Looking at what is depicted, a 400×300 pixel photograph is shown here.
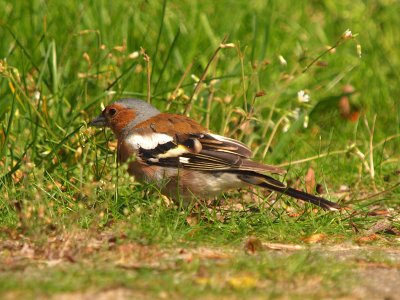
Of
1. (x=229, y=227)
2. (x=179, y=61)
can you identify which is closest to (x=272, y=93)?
(x=179, y=61)

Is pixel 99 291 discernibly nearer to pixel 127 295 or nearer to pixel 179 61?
pixel 127 295

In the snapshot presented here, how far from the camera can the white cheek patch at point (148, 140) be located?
5996mm

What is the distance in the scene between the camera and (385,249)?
4.96 meters

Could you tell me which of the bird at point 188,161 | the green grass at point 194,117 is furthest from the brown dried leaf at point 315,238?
the bird at point 188,161

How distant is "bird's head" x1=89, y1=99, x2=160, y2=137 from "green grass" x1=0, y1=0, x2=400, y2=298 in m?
0.14

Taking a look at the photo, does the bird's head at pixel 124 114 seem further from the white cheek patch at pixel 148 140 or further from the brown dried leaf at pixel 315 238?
the brown dried leaf at pixel 315 238

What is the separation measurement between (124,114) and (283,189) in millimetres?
1404

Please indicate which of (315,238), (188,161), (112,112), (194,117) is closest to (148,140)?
(188,161)

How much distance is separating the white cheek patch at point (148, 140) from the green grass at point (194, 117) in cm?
24

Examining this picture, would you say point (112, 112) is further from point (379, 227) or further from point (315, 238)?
point (379, 227)

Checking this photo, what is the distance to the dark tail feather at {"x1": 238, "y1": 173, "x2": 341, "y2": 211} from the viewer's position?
5.36 metres

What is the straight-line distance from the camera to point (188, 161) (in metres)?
5.86

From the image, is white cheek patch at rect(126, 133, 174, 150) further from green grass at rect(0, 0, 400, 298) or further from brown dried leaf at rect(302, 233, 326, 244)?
brown dried leaf at rect(302, 233, 326, 244)

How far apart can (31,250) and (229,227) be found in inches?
47.1
